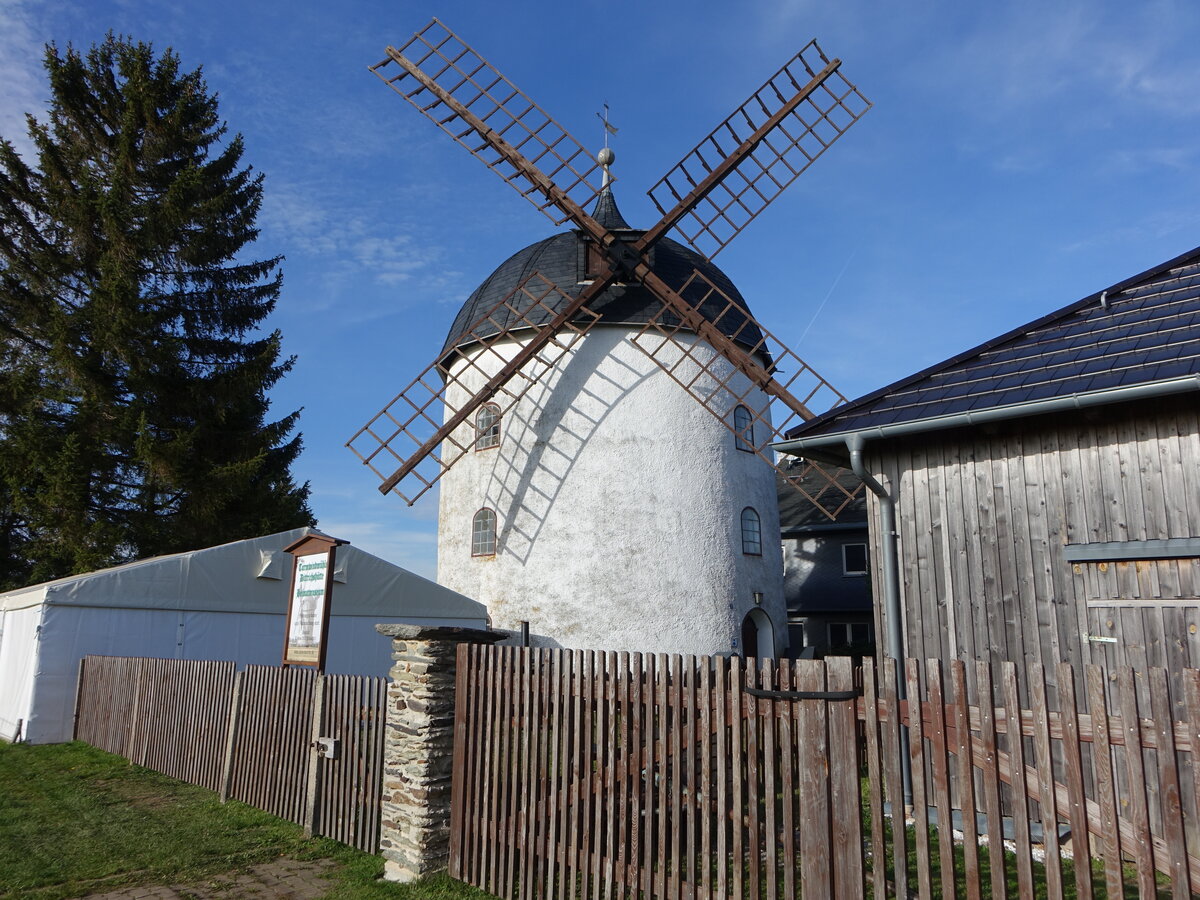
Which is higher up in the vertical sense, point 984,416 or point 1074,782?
point 984,416

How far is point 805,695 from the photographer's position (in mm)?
3895

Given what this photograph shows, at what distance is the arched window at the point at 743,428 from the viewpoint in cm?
1692

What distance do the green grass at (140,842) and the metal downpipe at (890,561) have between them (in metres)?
3.74

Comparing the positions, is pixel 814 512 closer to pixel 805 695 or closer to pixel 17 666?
pixel 17 666

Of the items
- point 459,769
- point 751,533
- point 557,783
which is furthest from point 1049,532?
point 751,533

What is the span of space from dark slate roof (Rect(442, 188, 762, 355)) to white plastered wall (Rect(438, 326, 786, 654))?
0.63 metres

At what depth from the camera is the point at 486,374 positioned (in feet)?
56.1

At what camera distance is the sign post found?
25.0 ft

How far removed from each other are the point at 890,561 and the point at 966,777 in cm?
379

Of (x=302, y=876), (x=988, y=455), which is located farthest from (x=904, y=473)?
(x=302, y=876)

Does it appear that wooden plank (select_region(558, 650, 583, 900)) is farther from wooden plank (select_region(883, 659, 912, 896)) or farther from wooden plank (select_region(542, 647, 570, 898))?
wooden plank (select_region(883, 659, 912, 896))

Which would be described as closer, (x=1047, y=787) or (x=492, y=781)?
(x=1047, y=787)

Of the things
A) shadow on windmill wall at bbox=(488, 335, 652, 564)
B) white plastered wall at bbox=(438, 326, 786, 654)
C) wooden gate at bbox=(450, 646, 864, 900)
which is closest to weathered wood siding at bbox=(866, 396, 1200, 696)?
wooden gate at bbox=(450, 646, 864, 900)

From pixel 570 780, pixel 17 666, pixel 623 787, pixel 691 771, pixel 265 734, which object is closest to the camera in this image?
pixel 691 771
